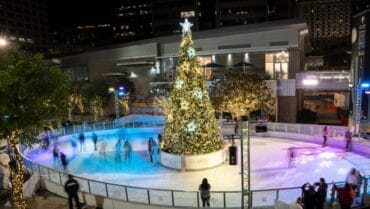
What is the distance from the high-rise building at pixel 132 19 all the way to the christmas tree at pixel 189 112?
100 m

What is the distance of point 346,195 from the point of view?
11047 millimetres

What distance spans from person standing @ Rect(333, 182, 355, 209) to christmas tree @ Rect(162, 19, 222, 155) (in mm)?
7796

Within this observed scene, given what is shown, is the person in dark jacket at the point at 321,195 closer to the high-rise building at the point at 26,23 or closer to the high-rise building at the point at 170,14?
the high-rise building at the point at 170,14

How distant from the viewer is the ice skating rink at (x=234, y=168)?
1583 cm

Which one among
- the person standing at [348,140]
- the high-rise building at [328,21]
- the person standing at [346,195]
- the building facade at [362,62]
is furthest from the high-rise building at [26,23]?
the person standing at [346,195]

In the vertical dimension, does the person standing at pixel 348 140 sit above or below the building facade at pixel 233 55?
below

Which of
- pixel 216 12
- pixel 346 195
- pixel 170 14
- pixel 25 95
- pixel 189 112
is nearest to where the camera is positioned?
pixel 346 195

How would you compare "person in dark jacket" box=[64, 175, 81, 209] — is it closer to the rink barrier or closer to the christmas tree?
the rink barrier

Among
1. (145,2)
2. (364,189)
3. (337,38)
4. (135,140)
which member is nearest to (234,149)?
(364,189)

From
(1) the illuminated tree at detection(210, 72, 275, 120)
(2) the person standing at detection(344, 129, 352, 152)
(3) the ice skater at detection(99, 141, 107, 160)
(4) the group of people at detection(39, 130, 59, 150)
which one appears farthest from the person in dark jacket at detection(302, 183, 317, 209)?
(4) the group of people at detection(39, 130, 59, 150)

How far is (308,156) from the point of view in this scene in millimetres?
19953

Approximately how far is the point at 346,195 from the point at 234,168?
7169mm

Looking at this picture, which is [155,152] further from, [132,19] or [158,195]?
[132,19]

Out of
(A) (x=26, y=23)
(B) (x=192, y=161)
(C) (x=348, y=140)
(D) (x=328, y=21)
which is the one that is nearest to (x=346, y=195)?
(B) (x=192, y=161)
